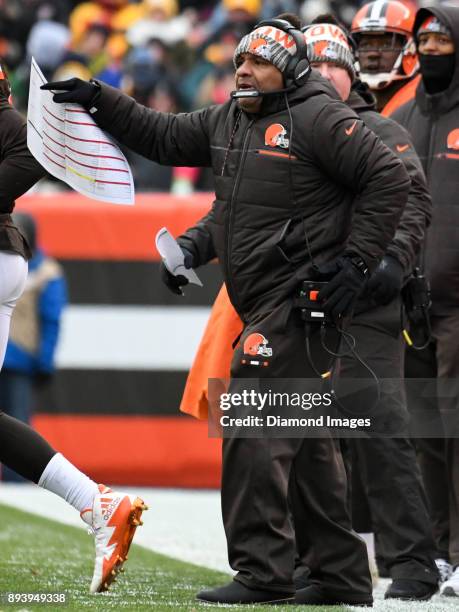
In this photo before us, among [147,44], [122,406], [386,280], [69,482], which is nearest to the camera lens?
[69,482]

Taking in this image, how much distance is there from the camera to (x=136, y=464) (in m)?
9.70

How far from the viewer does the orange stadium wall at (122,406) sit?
968 cm

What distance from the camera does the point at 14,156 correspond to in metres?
5.28

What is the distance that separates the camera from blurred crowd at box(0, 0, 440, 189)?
1196cm

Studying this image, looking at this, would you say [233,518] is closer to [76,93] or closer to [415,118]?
[76,93]

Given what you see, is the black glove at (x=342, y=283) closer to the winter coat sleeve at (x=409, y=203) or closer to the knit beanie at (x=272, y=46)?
the knit beanie at (x=272, y=46)

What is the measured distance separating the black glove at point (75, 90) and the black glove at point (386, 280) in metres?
1.21

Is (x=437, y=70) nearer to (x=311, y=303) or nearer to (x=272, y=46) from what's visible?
(x=272, y=46)

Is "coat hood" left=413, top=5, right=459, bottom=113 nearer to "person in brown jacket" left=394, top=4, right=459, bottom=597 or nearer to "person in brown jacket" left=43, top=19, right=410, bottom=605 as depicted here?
"person in brown jacket" left=394, top=4, right=459, bottom=597

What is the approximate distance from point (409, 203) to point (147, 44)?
7.55 metres

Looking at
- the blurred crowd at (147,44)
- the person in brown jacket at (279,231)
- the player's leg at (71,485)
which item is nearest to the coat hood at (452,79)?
the person in brown jacket at (279,231)

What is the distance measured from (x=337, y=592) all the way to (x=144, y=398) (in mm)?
4452

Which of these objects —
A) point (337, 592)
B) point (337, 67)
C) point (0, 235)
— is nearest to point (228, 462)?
point (337, 592)

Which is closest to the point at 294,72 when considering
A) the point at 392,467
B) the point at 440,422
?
the point at 392,467
